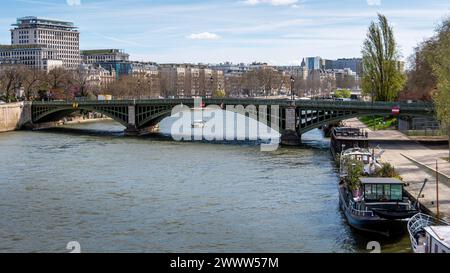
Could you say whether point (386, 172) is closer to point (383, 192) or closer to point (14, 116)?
point (383, 192)

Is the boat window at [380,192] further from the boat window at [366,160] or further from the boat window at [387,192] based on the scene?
the boat window at [366,160]

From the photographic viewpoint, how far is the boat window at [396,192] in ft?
92.6

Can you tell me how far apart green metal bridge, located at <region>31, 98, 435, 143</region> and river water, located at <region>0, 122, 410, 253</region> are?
6.79 m

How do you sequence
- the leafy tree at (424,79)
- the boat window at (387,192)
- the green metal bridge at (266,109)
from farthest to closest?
the leafy tree at (424,79), the green metal bridge at (266,109), the boat window at (387,192)

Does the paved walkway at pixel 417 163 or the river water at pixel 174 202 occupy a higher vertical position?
the paved walkway at pixel 417 163

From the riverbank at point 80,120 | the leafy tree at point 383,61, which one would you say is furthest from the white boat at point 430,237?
the riverbank at point 80,120

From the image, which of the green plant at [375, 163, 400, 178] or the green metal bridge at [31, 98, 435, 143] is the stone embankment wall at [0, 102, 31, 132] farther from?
the green plant at [375, 163, 400, 178]

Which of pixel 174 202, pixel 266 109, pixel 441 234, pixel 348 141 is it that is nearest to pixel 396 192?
pixel 441 234

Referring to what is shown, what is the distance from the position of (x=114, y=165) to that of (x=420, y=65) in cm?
4332

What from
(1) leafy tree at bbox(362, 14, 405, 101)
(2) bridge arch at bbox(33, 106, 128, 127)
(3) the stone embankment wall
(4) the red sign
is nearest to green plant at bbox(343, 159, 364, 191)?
(4) the red sign

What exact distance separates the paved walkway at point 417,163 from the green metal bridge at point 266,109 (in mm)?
3252

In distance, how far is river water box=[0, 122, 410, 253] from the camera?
2521 centimetres

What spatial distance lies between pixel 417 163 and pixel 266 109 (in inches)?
1225
